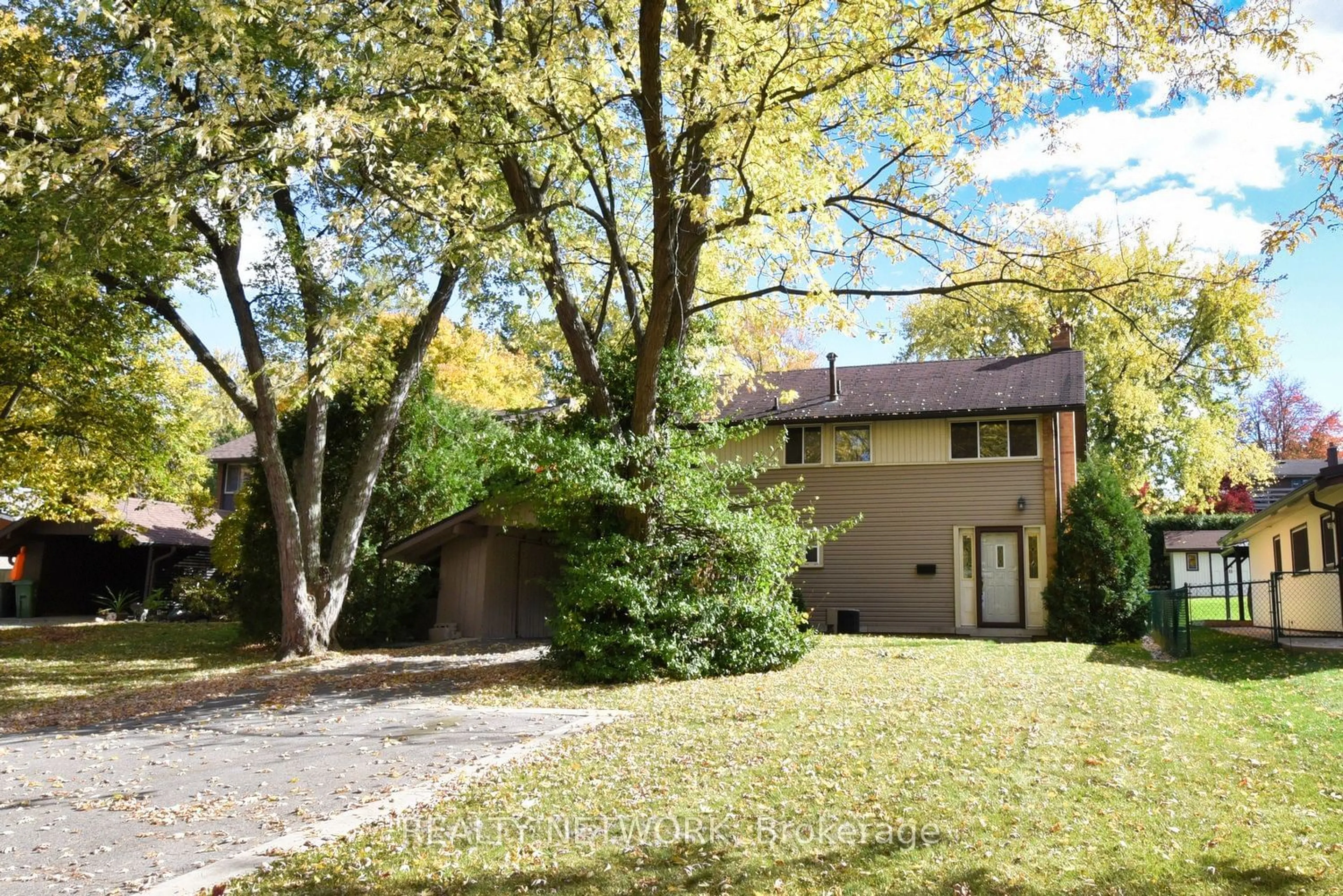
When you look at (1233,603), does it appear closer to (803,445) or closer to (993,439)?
(993,439)

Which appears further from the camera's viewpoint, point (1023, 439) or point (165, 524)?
point (165, 524)

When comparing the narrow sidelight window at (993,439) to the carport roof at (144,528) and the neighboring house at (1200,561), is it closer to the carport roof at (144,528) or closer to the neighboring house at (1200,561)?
the neighboring house at (1200,561)

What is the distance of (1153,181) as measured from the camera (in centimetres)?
1230

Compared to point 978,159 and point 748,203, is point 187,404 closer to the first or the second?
point 748,203

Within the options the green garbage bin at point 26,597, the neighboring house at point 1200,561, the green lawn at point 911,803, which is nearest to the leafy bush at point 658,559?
the green lawn at point 911,803

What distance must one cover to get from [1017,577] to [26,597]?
28.7m

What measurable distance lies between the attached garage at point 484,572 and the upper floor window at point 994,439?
926 cm

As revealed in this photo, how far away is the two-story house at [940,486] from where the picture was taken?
2011 cm

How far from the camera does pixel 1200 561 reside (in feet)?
122

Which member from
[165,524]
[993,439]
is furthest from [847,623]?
[165,524]

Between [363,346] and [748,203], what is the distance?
678 centimetres

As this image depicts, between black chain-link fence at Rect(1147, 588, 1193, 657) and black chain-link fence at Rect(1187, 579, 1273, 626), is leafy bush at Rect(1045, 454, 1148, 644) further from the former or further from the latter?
black chain-link fence at Rect(1187, 579, 1273, 626)

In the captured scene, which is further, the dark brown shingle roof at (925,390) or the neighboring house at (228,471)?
the neighboring house at (228,471)

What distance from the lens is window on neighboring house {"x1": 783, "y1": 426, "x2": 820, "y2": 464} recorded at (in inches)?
883
